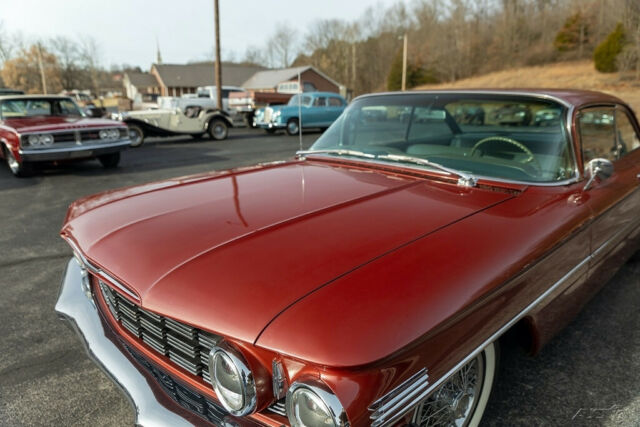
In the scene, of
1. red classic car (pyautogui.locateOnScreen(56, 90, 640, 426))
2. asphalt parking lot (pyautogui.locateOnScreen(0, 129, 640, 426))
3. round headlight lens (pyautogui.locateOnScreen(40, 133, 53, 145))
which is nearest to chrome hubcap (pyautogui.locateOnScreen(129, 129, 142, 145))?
round headlight lens (pyautogui.locateOnScreen(40, 133, 53, 145))

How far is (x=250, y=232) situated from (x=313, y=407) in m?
0.76

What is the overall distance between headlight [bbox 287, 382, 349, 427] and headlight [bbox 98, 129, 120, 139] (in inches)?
323

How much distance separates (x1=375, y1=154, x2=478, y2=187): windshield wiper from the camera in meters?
2.22

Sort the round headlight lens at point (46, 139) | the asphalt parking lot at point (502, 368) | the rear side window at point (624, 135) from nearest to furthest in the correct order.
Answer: the asphalt parking lot at point (502, 368), the rear side window at point (624, 135), the round headlight lens at point (46, 139)

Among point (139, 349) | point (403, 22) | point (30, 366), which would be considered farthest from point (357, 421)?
point (403, 22)

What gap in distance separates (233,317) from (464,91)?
2.29 meters

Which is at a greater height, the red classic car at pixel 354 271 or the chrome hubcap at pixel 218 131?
the red classic car at pixel 354 271

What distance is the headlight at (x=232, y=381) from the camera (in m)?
1.20

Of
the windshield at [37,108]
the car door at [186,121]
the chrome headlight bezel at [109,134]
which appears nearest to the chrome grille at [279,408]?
the chrome headlight bezel at [109,134]

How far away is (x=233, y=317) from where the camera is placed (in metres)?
1.25

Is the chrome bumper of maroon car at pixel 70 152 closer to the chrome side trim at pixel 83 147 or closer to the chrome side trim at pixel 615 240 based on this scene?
the chrome side trim at pixel 83 147

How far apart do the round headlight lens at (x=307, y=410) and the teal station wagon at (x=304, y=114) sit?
49.1ft

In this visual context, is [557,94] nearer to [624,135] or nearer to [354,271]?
[624,135]

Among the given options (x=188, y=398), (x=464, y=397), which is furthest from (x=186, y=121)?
(x=464, y=397)
